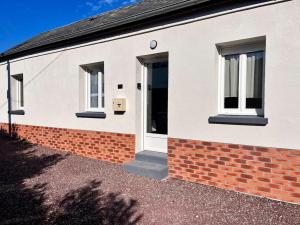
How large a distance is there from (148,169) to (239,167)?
1.91 m

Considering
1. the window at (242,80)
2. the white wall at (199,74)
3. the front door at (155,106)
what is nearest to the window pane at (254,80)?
the window at (242,80)

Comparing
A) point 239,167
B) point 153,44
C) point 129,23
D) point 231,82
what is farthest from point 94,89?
point 239,167

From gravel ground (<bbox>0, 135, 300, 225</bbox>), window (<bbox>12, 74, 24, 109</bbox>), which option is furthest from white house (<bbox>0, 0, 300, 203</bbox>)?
window (<bbox>12, 74, 24, 109</bbox>)

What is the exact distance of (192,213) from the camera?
4.00 metres

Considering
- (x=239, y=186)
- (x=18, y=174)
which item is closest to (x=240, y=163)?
(x=239, y=186)

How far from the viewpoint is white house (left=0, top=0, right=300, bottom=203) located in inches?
171

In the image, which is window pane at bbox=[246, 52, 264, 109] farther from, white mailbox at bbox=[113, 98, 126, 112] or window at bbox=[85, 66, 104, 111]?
window at bbox=[85, 66, 104, 111]

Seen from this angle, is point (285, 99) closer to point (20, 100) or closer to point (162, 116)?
point (162, 116)

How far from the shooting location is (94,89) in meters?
7.85

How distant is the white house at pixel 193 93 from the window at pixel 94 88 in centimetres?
3

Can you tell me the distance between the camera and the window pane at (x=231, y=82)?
512 cm

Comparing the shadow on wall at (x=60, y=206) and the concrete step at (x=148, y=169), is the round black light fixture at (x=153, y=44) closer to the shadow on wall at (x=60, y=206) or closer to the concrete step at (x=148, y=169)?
the concrete step at (x=148, y=169)

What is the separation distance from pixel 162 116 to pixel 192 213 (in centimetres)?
291

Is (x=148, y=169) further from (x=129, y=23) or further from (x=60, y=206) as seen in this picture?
(x=129, y=23)
